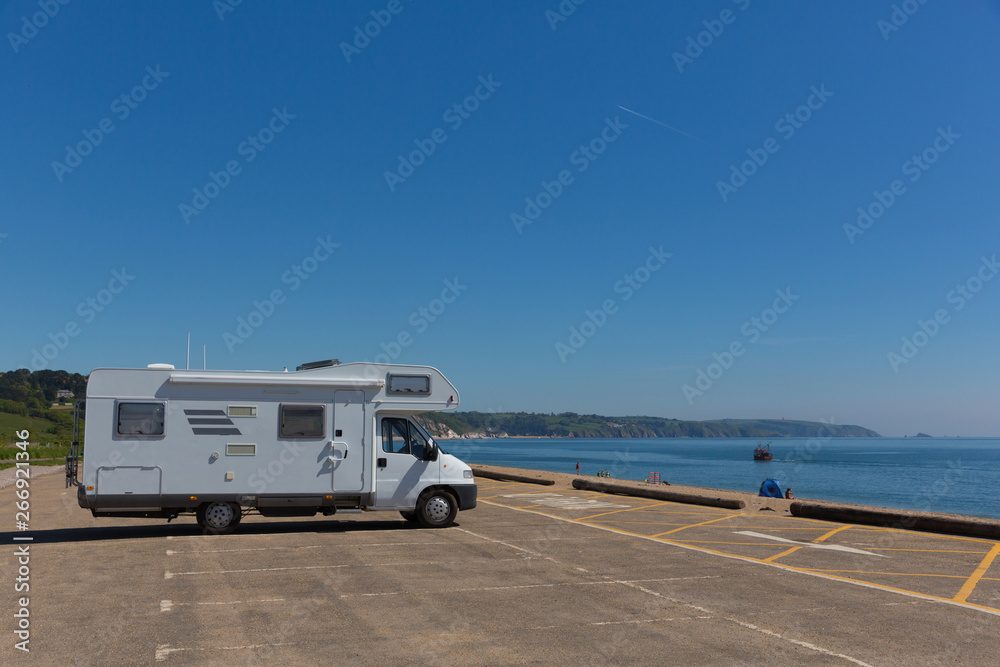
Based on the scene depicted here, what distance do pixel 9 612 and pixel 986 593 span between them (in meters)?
11.0

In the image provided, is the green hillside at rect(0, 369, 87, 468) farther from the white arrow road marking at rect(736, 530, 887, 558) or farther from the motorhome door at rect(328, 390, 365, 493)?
the white arrow road marking at rect(736, 530, 887, 558)

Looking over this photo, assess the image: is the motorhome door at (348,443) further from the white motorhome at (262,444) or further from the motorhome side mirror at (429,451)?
the motorhome side mirror at (429,451)

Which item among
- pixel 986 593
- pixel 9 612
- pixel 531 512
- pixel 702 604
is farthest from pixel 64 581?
pixel 986 593

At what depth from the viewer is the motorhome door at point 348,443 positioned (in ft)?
43.7

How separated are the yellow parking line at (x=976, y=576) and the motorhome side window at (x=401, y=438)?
29.3 ft

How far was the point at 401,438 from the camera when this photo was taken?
14.0 meters

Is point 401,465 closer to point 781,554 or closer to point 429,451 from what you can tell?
point 429,451

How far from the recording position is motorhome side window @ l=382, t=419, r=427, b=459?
13914mm

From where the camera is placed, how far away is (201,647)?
6.20 meters

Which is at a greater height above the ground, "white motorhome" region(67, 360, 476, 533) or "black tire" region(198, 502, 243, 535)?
"white motorhome" region(67, 360, 476, 533)

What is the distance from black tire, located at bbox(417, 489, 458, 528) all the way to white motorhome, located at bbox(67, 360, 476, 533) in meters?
0.02

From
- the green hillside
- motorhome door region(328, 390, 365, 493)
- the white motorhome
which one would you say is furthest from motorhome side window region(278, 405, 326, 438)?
the green hillside

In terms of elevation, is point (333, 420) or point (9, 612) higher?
point (333, 420)

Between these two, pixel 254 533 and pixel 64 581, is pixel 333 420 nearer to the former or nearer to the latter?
pixel 254 533
